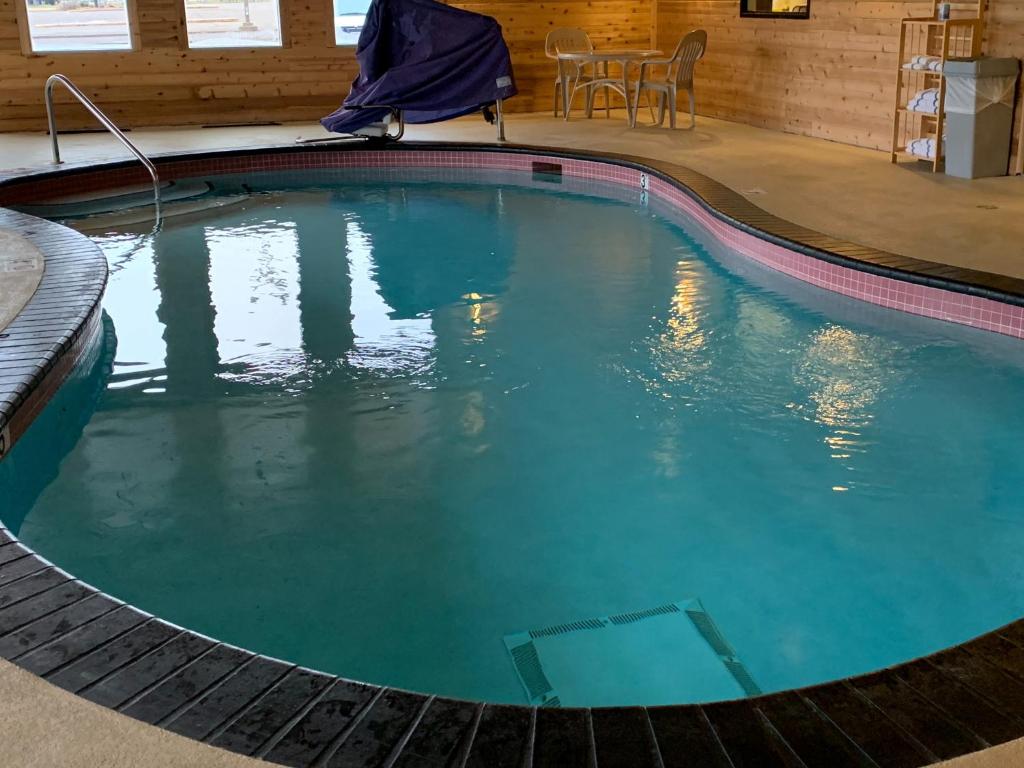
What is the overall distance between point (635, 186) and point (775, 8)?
2922mm

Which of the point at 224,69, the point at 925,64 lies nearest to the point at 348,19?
the point at 224,69

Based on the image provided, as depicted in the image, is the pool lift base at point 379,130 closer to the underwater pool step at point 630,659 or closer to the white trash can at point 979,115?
the white trash can at point 979,115

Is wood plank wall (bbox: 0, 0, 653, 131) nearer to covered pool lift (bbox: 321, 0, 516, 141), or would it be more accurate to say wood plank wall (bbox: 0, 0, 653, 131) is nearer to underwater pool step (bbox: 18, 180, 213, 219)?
covered pool lift (bbox: 321, 0, 516, 141)

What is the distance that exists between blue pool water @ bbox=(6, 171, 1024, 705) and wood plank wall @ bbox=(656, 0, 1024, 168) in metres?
3.48

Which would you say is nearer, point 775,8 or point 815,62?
point 815,62

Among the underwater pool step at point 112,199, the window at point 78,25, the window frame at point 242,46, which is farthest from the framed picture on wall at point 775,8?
the window at point 78,25

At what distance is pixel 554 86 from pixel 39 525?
9479 millimetres

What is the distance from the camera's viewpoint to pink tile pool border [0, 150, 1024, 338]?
457 cm

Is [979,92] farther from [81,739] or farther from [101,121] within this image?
[81,739]

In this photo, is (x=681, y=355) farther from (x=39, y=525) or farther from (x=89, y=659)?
(x=89, y=659)

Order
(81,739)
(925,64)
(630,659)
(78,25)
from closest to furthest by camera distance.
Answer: (81,739)
(630,659)
(925,64)
(78,25)

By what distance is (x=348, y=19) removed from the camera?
10906 mm

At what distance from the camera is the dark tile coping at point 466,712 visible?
1623 mm

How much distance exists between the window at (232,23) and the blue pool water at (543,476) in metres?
5.86
